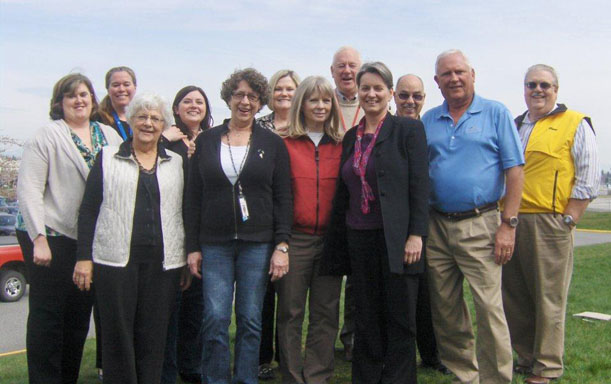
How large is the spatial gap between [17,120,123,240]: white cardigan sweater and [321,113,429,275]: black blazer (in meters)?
2.05

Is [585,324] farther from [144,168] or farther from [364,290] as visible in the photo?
[144,168]

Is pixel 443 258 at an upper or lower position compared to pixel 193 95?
lower

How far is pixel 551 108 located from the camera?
493 centimetres

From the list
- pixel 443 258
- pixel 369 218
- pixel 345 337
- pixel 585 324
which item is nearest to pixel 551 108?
pixel 443 258

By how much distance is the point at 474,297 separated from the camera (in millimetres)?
4230

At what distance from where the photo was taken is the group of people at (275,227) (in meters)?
3.93

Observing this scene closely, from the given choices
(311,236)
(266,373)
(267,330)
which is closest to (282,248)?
(311,236)

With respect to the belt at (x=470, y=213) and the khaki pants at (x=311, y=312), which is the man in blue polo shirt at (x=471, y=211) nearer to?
the belt at (x=470, y=213)

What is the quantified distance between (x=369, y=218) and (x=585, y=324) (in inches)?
165

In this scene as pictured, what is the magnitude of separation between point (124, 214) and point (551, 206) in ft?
10.6

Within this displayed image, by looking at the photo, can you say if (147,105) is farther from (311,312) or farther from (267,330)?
(267,330)

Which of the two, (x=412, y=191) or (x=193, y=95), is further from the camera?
(x=193, y=95)

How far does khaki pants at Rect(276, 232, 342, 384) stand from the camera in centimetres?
438

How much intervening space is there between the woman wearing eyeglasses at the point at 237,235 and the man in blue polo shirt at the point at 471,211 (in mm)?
1123
